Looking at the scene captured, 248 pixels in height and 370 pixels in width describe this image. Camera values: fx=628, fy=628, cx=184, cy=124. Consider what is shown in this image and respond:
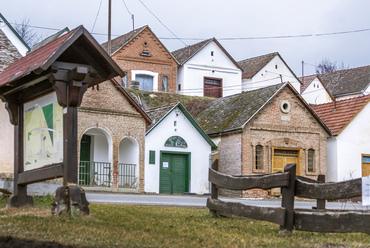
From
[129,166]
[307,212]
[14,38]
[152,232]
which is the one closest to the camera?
[307,212]

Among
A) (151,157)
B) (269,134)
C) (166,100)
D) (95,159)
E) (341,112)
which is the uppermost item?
(166,100)

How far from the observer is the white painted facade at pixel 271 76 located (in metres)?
55.5

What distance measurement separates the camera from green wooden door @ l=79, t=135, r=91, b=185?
104 ft

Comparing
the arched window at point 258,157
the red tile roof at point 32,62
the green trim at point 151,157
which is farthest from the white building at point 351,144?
the red tile roof at point 32,62

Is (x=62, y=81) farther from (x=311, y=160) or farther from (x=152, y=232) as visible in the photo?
(x=311, y=160)

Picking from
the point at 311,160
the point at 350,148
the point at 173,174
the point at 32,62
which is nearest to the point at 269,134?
the point at 311,160

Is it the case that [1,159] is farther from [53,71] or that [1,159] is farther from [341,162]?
[341,162]

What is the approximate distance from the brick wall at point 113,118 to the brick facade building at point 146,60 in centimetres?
1493

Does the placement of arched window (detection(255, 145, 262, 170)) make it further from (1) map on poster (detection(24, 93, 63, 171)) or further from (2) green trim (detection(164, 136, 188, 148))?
(1) map on poster (detection(24, 93, 63, 171))

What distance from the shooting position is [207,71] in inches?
2045

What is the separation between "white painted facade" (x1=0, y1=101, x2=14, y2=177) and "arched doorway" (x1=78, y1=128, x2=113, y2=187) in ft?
46.7

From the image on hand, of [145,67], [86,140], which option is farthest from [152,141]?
[145,67]

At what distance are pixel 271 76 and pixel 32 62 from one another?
45.7m

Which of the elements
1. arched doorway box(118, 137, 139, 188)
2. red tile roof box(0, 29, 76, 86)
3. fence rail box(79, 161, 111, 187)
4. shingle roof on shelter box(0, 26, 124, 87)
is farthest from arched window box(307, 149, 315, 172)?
red tile roof box(0, 29, 76, 86)
